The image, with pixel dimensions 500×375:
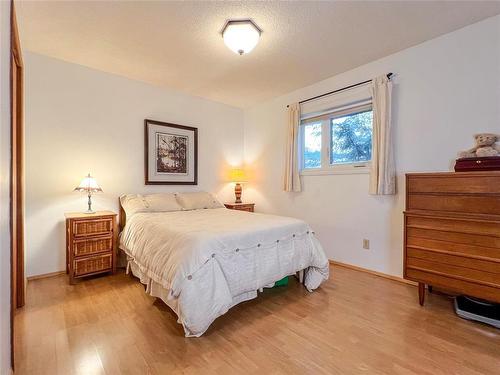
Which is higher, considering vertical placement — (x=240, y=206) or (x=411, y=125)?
(x=411, y=125)

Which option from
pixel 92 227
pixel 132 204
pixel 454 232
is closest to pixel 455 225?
pixel 454 232

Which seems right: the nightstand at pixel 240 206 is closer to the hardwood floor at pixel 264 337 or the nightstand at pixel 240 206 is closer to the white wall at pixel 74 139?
the white wall at pixel 74 139

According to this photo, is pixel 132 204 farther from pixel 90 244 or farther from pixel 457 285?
pixel 457 285

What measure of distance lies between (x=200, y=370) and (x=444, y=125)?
279 cm

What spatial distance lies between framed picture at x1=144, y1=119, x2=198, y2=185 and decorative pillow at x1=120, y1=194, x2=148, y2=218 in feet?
1.34

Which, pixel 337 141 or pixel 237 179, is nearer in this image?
pixel 337 141

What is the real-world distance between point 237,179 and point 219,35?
2298 millimetres

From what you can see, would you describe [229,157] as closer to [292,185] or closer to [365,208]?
[292,185]

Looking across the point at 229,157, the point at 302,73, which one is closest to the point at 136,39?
the point at 302,73

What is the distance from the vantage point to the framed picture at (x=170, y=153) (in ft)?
11.2

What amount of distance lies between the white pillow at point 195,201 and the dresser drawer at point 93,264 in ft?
3.43

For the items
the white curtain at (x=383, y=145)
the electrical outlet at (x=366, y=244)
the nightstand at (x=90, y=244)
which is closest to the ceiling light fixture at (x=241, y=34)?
the white curtain at (x=383, y=145)

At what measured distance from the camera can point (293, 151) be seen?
3576 mm

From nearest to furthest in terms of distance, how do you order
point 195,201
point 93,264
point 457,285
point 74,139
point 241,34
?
point 457,285, point 241,34, point 93,264, point 74,139, point 195,201
